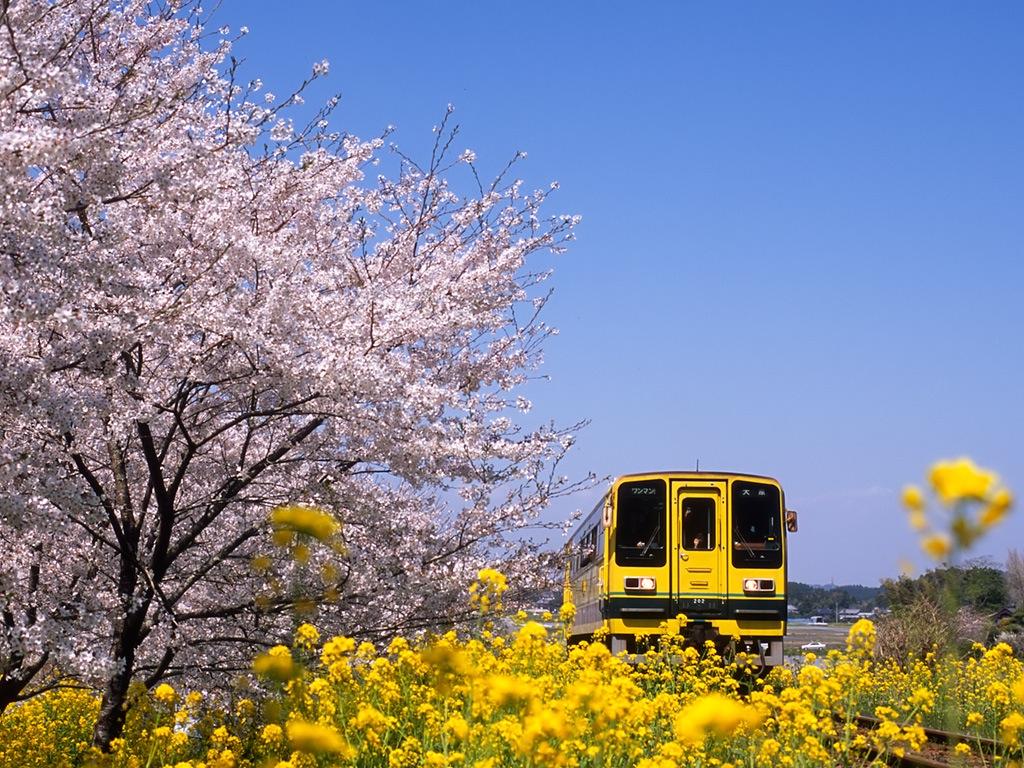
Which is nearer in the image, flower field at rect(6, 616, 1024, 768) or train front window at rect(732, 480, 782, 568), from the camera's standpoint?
flower field at rect(6, 616, 1024, 768)

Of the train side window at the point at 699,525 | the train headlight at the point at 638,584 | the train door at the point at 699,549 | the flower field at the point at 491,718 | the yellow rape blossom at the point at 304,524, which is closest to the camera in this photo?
the yellow rape blossom at the point at 304,524

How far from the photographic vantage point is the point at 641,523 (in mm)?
13875

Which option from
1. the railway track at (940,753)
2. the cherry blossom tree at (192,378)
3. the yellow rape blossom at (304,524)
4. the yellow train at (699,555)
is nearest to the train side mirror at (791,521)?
the yellow train at (699,555)

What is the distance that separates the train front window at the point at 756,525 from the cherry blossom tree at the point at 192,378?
544cm

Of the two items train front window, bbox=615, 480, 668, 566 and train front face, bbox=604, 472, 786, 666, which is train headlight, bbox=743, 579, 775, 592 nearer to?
train front face, bbox=604, 472, 786, 666

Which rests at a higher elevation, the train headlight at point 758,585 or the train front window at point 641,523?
the train front window at point 641,523

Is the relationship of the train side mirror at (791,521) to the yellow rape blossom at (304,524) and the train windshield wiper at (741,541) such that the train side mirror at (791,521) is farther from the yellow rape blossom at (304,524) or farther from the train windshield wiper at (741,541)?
the yellow rape blossom at (304,524)

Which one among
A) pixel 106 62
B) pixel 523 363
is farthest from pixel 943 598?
pixel 523 363

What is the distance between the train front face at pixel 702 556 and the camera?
1376cm

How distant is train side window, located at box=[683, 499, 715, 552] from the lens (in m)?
14.0

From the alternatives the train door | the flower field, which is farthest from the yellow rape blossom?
the train door

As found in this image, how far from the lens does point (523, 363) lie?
9711mm

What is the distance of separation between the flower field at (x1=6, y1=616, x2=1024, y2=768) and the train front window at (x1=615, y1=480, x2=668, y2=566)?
504 cm

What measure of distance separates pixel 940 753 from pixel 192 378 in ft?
20.7
